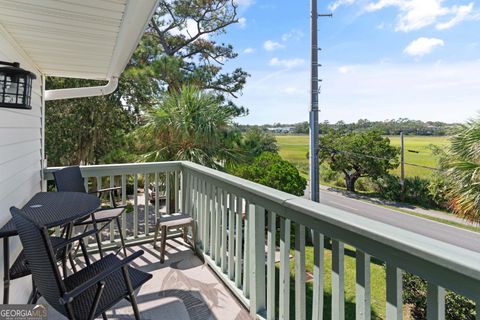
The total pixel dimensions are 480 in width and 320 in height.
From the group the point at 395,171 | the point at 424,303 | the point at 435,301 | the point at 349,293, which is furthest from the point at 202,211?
the point at 395,171

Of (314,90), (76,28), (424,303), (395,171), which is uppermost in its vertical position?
(314,90)

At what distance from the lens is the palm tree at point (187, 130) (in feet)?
18.0

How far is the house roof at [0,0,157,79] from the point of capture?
1.51 m

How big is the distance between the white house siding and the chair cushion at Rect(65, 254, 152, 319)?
1.86 ft

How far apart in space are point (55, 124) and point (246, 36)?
42.2 ft

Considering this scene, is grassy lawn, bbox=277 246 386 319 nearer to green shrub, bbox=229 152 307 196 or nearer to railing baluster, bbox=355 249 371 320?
railing baluster, bbox=355 249 371 320

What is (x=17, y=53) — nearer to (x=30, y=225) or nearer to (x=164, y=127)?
(x=30, y=225)

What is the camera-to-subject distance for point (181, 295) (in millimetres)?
2438

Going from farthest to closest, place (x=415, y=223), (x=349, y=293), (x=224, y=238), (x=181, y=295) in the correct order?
(x=415, y=223) → (x=349, y=293) → (x=224, y=238) → (x=181, y=295)

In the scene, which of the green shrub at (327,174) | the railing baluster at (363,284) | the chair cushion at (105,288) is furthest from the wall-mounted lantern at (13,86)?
the green shrub at (327,174)

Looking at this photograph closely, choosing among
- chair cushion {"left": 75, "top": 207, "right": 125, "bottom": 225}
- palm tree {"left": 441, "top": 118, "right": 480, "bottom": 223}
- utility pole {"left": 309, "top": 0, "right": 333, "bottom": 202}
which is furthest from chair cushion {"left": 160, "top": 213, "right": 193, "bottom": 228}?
utility pole {"left": 309, "top": 0, "right": 333, "bottom": 202}

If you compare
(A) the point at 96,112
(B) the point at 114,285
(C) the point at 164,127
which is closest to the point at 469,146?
(C) the point at 164,127

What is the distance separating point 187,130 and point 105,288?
3.99 metres

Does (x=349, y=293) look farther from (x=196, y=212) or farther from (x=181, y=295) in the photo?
(x=181, y=295)
